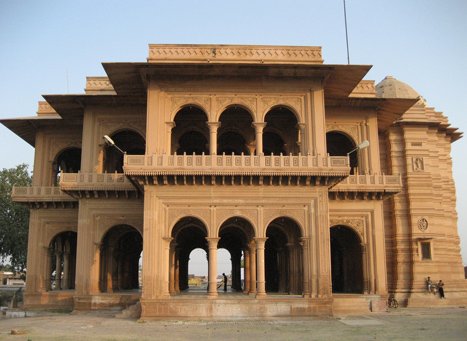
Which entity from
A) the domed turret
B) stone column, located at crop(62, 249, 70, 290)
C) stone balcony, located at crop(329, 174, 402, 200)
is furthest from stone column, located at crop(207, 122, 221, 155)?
stone column, located at crop(62, 249, 70, 290)

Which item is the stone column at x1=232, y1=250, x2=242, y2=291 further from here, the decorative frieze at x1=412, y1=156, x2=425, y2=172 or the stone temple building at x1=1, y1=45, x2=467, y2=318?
the decorative frieze at x1=412, y1=156, x2=425, y2=172

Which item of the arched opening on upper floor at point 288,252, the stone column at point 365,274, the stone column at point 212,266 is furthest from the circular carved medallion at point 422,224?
the stone column at point 212,266

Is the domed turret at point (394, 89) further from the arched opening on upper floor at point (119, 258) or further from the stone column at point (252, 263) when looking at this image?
the arched opening on upper floor at point (119, 258)

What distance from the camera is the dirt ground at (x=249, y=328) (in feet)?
64.2

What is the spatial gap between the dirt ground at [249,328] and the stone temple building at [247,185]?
177 cm

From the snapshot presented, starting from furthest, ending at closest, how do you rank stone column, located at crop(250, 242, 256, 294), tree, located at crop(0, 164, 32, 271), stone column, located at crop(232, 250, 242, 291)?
tree, located at crop(0, 164, 32, 271)
stone column, located at crop(232, 250, 242, 291)
stone column, located at crop(250, 242, 256, 294)

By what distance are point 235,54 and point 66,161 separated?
57.4ft

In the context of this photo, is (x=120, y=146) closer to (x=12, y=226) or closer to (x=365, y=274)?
(x=365, y=274)

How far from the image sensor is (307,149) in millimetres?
28062

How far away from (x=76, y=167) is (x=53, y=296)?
447 inches

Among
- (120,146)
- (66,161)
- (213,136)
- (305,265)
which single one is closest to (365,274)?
(305,265)

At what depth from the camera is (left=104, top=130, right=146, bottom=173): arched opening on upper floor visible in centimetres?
3431

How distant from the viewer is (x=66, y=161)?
39688 millimetres

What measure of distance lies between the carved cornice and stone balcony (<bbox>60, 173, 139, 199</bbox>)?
715 centimetres
